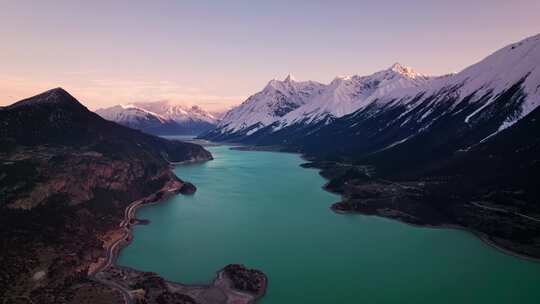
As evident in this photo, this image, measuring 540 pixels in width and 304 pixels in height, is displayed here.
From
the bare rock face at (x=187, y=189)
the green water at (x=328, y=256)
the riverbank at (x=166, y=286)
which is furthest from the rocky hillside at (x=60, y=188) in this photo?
the green water at (x=328, y=256)

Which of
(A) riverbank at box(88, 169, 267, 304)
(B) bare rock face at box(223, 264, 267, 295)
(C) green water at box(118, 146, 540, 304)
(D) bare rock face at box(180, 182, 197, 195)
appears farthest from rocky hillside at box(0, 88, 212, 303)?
(B) bare rock face at box(223, 264, 267, 295)

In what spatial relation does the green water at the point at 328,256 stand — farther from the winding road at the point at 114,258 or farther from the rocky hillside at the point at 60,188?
the rocky hillside at the point at 60,188

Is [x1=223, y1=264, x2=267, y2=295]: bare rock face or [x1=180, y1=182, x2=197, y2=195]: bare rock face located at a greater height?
[x1=180, y1=182, x2=197, y2=195]: bare rock face

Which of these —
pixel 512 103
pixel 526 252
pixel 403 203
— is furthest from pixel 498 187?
pixel 512 103

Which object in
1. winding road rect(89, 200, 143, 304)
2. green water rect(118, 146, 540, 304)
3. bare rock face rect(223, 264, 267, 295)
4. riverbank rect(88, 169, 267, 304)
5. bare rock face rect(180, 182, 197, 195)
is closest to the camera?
riverbank rect(88, 169, 267, 304)

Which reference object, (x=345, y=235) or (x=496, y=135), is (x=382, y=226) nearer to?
(x=345, y=235)

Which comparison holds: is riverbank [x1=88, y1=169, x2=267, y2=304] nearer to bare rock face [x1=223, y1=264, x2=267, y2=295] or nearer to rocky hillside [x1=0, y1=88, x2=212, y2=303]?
bare rock face [x1=223, y1=264, x2=267, y2=295]
